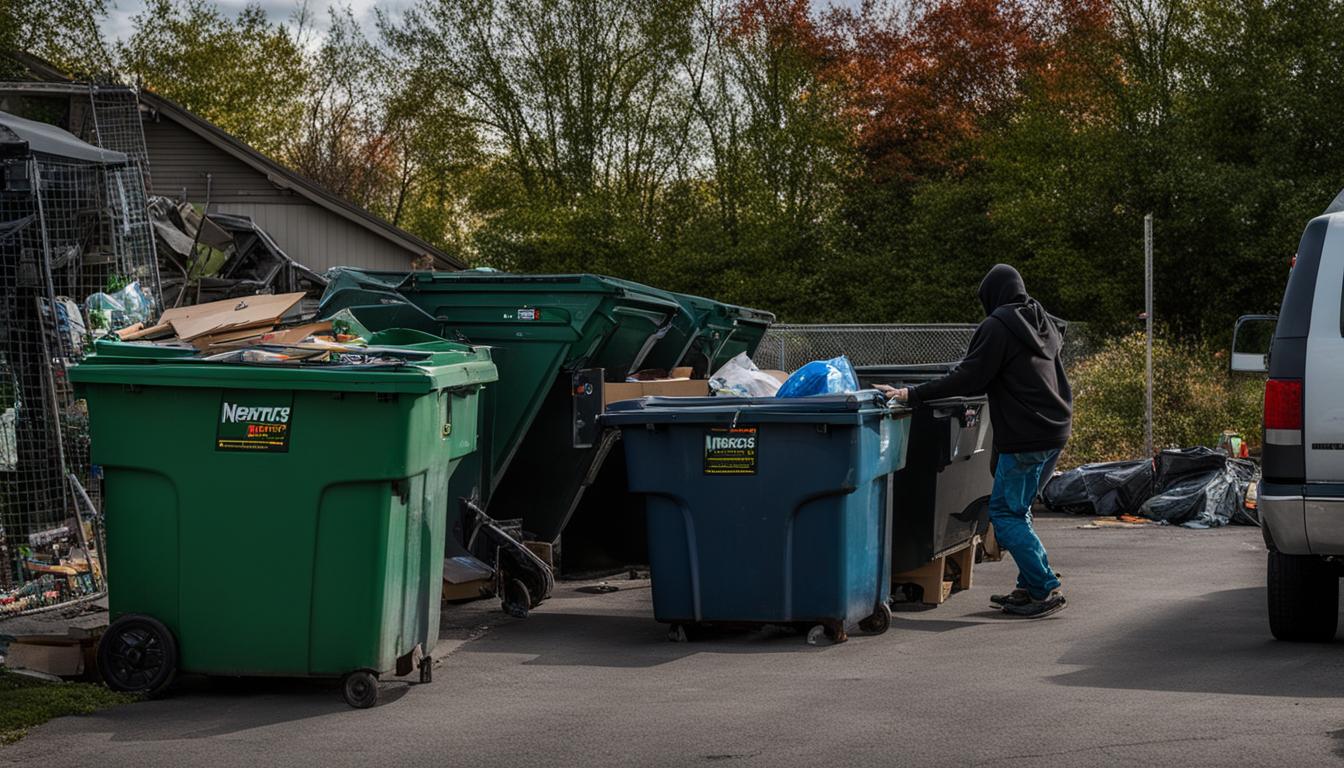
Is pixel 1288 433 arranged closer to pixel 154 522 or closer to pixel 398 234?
pixel 154 522

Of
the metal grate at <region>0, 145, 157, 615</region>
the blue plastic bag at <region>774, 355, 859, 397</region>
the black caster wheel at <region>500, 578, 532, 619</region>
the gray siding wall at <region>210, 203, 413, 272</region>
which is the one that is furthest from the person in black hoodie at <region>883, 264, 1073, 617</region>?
the gray siding wall at <region>210, 203, 413, 272</region>

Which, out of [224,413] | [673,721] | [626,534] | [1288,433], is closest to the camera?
[673,721]

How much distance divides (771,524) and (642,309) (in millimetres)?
2369

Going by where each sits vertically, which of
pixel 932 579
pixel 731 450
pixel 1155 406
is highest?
pixel 1155 406

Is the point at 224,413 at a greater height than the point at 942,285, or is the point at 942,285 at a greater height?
the point at 942,285

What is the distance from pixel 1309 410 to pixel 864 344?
13.5 m

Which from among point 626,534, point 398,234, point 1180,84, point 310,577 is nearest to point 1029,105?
point 1180,84

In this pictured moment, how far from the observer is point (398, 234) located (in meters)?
23.1

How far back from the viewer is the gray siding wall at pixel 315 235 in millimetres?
22766

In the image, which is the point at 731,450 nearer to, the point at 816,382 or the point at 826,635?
the point at 816,382

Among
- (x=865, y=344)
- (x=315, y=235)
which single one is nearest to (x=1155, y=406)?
(x=865, y=344)

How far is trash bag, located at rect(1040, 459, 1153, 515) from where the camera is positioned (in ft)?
43.2

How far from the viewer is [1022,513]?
7828 mm

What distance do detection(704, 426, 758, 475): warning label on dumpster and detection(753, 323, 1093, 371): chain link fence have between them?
1165cm
